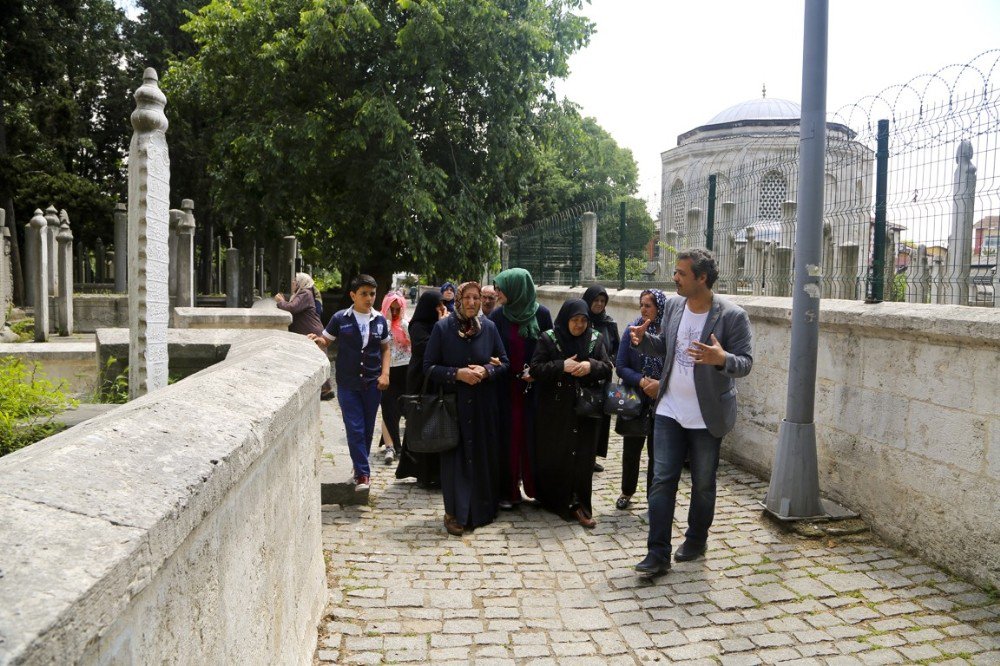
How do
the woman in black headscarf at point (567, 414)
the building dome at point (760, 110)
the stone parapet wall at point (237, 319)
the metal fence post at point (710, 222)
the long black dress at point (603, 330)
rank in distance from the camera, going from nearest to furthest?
1. the woman in black headscarf at point (567, 414)
2. the long black dress at point (603, 330)
3. the stone parapet wall at point (237, 319)
4. the metal fence post at point (710, 222)
5. the building dome at point (760, 110)

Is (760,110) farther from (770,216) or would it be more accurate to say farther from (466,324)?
(466,324)

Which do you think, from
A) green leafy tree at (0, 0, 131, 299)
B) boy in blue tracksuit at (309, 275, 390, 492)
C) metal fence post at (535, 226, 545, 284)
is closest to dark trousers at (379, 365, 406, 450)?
boy in blue tracksuit at (309, 275, 390, 492)

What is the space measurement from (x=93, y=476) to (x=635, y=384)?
4877mm

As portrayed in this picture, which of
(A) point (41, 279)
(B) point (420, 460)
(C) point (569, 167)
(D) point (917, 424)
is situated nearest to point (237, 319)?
(B) point (420, 460)

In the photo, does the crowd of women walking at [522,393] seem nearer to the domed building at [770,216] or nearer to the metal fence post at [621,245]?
the domed building at [770,216]

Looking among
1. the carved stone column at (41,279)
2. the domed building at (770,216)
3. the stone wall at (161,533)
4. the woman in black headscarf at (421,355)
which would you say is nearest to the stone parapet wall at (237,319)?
the woman in black headscarf at (421,355)

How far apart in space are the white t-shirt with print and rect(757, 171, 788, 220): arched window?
3181 mm

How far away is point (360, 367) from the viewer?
6355 mm

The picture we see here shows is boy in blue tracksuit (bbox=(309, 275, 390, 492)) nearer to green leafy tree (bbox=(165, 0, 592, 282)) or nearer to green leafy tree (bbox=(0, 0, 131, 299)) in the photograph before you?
green leafy tree (bbox=(165, 0, 592, 282))

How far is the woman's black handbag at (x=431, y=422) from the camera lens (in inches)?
217

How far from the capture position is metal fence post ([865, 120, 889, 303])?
5609 millimetres

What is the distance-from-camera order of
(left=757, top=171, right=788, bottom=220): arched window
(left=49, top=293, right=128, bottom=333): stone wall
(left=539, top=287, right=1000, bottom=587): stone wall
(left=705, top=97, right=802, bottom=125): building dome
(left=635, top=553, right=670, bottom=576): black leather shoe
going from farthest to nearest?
(left=705, top=97, right=802, bottom=125): building dome
(left=49, top=293, right=128, bottom=333): stone wall
(left=757, top=171, right=788, bottom=220): arched window
(left=635, top=553, right=670, bottom=576): black leather shoe
(left=539, top=287, right=1000, bottom=587): stone wall

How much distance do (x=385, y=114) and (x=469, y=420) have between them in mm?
11260

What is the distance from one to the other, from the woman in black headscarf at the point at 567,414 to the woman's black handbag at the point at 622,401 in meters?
0.13
